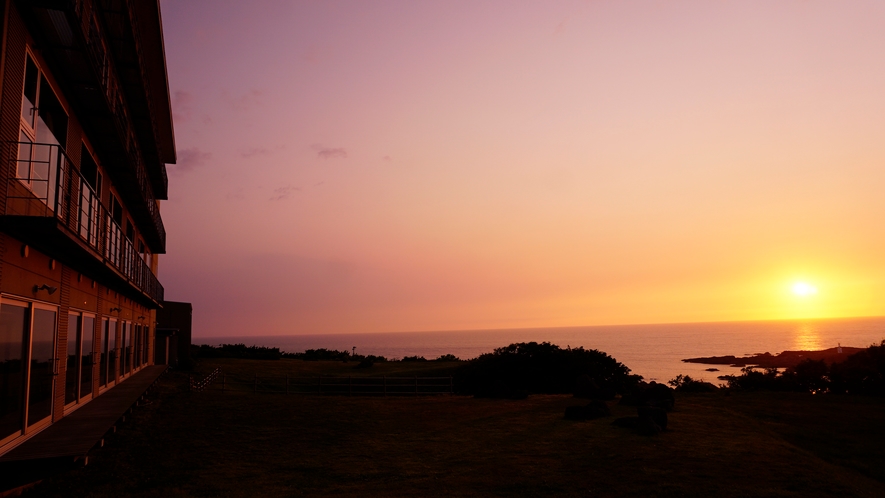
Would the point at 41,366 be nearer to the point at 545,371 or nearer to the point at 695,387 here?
the point at 545,371

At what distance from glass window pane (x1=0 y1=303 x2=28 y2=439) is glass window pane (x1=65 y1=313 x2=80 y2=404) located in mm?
3915

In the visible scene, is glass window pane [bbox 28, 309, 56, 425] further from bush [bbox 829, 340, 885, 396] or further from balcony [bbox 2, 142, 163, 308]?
bush [bbox 829, 340, 885, 396]

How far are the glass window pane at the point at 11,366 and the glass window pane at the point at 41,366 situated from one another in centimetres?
54

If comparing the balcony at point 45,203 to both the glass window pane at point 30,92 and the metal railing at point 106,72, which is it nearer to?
the glass window pane at point 30,92

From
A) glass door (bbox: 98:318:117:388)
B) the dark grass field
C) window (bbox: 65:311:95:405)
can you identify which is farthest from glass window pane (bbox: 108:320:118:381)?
window (bbox: 65:311:95:405)

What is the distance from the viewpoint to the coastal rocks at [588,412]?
1912 cm

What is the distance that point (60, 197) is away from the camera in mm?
11344

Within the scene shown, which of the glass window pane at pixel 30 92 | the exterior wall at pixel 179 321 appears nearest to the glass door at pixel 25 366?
the glass window pane at pixel 30 92

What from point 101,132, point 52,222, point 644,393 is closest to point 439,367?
point 644,393

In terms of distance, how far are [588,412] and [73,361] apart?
1509 cm

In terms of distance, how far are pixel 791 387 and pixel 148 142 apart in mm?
32220

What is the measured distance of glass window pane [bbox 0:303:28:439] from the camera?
912 centimetres

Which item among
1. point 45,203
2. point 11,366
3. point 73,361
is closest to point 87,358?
point 73,361

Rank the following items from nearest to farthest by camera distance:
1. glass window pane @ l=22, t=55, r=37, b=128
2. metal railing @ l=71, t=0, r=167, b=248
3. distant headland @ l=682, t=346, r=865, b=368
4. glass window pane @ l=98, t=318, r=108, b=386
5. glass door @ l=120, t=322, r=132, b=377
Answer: glass window pane @ l=22, t=55, r=37, b=128 → metal railing @ l=71, t=0, r=167, b=248 → glass window pane @ l=98, t=318, r=108, b=386 → glass door @ l=120, t=322, r=132, b=377 → distant headland @ l=682, t=346, r=865, b=368
